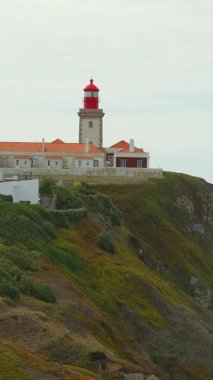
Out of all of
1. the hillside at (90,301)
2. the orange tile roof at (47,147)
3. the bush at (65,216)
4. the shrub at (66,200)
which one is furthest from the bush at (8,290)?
the orange tile roof at (47,147)

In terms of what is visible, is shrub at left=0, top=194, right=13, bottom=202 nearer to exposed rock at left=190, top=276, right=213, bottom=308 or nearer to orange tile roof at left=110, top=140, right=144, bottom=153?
exposed rock at left=190, top=276, right=213, bottom=308

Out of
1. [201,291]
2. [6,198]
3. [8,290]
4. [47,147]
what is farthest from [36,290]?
[47,147]


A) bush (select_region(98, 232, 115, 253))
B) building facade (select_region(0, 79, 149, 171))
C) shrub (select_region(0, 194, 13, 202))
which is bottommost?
bush (select_region(98, 232, 115, 253))

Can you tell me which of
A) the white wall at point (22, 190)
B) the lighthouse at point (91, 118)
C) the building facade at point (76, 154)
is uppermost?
the lighthouse at point (91, 118)

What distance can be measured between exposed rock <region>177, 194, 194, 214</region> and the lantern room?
17.0 m

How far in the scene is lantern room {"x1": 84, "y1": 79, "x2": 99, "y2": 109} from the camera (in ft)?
347

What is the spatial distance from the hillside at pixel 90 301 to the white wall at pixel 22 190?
2.15 metres

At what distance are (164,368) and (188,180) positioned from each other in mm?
59487

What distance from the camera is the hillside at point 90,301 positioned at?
32094 millimetres

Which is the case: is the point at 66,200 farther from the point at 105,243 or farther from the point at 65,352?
the point at 65,352

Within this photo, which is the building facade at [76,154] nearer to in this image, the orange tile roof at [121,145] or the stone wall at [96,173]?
the orange tile roof at [121,145]

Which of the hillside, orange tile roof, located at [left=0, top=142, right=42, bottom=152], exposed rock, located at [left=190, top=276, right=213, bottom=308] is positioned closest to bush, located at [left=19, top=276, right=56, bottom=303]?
the hillside

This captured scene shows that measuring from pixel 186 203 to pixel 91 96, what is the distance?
18380mm

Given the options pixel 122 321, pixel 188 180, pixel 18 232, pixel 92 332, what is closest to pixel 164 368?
pixel 122 321
